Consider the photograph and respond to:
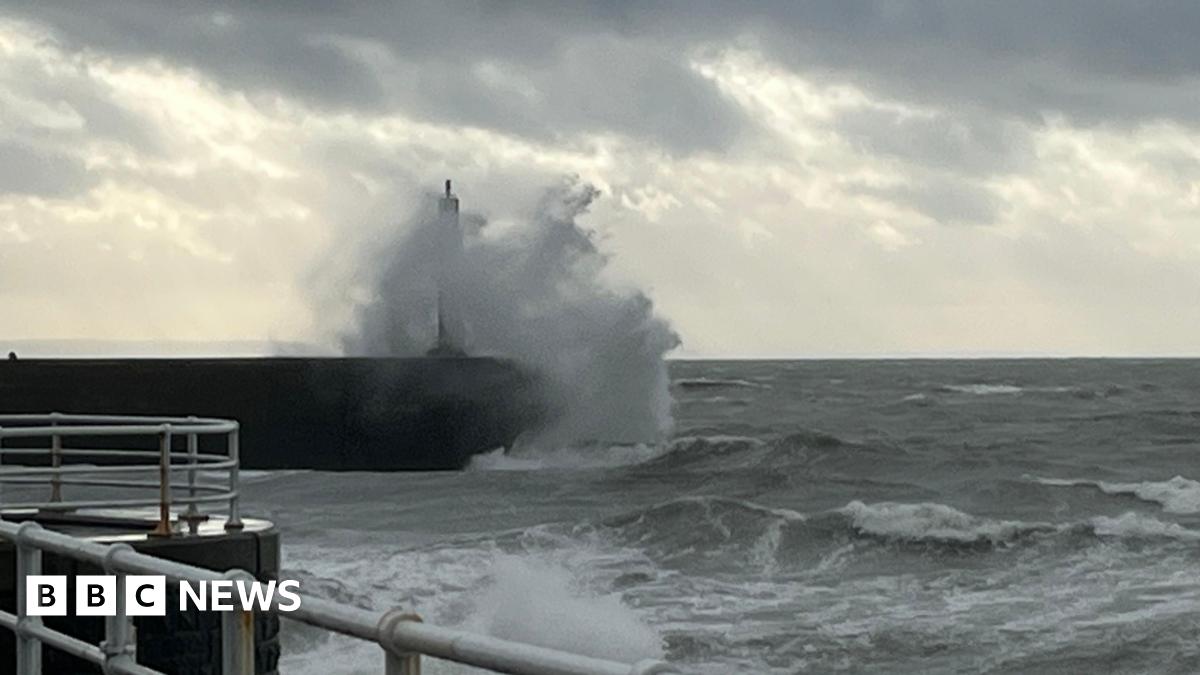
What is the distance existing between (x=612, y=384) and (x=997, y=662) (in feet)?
101

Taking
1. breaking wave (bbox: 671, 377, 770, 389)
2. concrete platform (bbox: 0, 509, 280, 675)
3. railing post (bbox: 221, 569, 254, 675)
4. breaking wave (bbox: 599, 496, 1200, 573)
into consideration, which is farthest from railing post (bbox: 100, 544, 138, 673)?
breaking wave (bbox: 671, 377, 770, 389)

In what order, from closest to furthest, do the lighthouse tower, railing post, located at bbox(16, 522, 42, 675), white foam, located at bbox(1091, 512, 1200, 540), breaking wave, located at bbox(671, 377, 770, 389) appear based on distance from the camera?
railing post, located at bbox(16, 522, 42, 675), white foam, located at bbox(1091, 512, 1200, 540), the lighthouse tower, breaking wave, located at bbox(671, 377, 770, 389)

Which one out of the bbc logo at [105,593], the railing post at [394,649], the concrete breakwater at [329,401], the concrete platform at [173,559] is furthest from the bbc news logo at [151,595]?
the concrete breakwater at [329,401]

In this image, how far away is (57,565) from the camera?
23.2 feet

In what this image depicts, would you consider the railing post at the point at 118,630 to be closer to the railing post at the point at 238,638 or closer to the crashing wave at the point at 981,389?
the railing post at the point at 238,638

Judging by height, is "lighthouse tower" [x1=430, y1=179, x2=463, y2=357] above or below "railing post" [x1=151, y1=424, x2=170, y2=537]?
above

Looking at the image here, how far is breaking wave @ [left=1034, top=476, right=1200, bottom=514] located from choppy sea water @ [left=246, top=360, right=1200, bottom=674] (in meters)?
0.10

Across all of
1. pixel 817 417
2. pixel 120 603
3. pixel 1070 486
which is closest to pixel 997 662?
pixel 120 603

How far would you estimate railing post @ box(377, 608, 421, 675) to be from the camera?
326 cm

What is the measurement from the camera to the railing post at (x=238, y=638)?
12.7ft

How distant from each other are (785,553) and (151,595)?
61.1ft

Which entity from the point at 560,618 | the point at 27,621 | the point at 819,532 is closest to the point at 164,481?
the point at 27,621

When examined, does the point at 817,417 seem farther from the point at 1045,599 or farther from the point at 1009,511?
the point at 1045,599

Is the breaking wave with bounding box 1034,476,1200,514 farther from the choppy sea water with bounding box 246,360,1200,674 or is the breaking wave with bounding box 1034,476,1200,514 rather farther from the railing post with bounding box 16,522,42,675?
the railing post with bounding box 16,522,42,675
